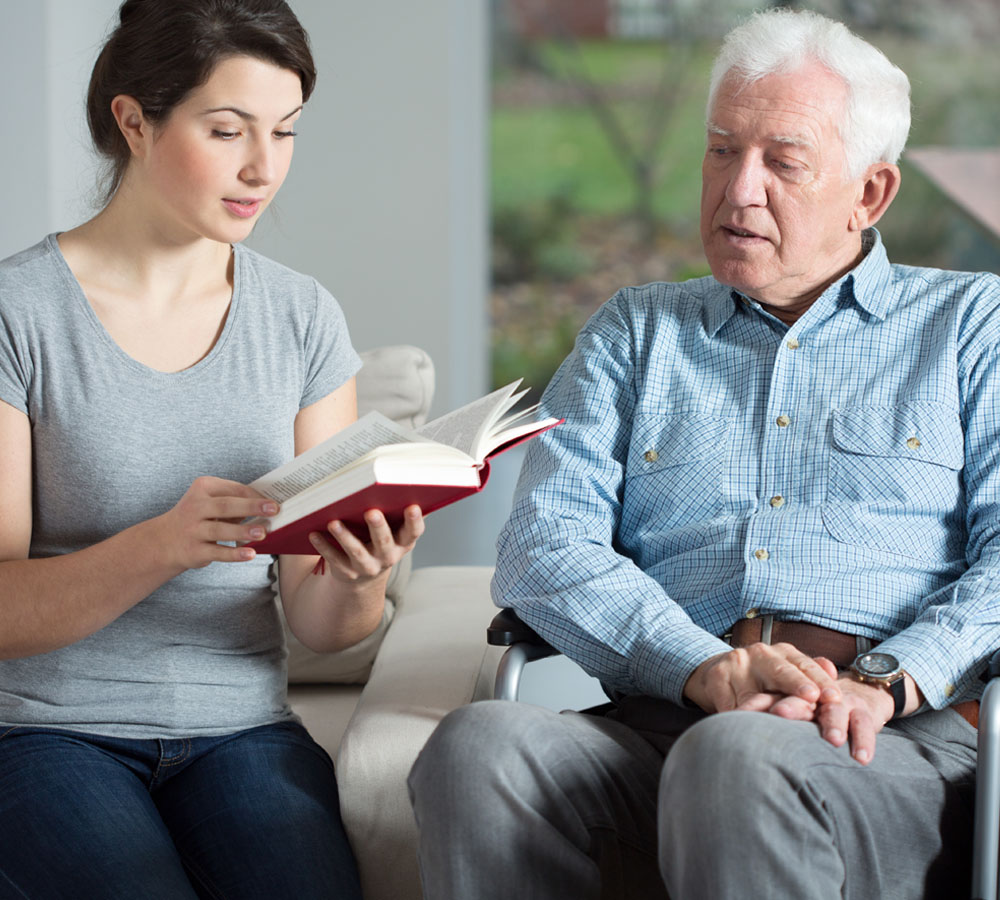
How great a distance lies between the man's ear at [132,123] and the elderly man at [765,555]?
0.70m

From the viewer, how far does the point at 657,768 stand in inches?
57.2

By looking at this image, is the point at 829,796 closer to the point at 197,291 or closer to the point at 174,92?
the point at 197,291

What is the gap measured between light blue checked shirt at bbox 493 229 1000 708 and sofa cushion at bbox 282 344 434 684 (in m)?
0.36

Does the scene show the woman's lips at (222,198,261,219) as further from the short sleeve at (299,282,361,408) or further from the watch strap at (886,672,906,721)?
the watch strap at (886,672,906,721)

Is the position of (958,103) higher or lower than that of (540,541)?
higher

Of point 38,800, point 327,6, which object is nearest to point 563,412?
point 38,800

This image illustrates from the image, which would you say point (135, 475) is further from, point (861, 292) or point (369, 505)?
point (861, 292)

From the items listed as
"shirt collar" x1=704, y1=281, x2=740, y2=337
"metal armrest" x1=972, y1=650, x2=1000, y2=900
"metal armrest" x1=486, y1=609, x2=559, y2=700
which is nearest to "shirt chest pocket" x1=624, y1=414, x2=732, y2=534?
"shirt collar" x1=704, y1=281, x2=740, y2=337

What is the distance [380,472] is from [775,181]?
2.86 feet

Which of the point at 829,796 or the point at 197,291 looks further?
the point at 197,291

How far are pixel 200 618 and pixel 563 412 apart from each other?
623mm

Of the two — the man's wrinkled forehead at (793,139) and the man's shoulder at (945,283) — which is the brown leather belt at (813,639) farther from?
the man's wrinkled forehead at (793,139)

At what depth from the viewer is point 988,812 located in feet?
4.16

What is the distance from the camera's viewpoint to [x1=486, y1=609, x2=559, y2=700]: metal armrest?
1.50 metres
